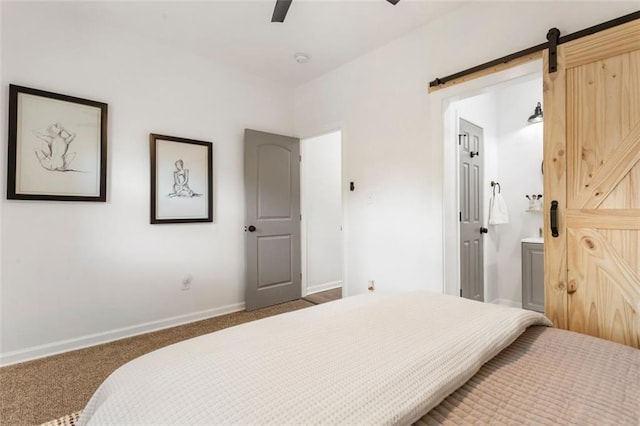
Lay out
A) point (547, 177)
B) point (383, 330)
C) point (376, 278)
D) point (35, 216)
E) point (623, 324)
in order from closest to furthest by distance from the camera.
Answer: point (383, 330) < point (623, 324) < point (547, 177) < point (35, 216) < point (376, 278)

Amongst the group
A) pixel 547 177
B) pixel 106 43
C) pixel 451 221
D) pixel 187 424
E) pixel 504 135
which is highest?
pixel 106 43

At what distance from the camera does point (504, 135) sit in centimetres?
364

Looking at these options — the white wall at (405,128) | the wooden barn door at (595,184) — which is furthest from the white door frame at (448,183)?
the wooden barn door at (595,184)

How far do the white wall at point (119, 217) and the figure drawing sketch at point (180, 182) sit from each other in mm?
254

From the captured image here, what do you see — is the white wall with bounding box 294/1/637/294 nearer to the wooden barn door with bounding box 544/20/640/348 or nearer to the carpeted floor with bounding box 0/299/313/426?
the wooden barn door with bounding box 544/20/640/348

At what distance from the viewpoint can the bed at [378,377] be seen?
2.22 feet

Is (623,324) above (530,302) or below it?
above

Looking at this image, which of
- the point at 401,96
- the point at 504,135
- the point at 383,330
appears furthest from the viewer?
the point at 504,135

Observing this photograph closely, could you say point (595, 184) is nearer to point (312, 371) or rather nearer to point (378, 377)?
point (378, 377)

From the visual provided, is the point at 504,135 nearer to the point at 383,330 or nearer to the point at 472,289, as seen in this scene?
the point at 472,289

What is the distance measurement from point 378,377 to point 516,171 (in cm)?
358

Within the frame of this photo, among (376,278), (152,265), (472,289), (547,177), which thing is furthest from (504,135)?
(152,265)

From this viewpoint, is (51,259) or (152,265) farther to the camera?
(152,265)

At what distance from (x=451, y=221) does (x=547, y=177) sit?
0.85 meters
